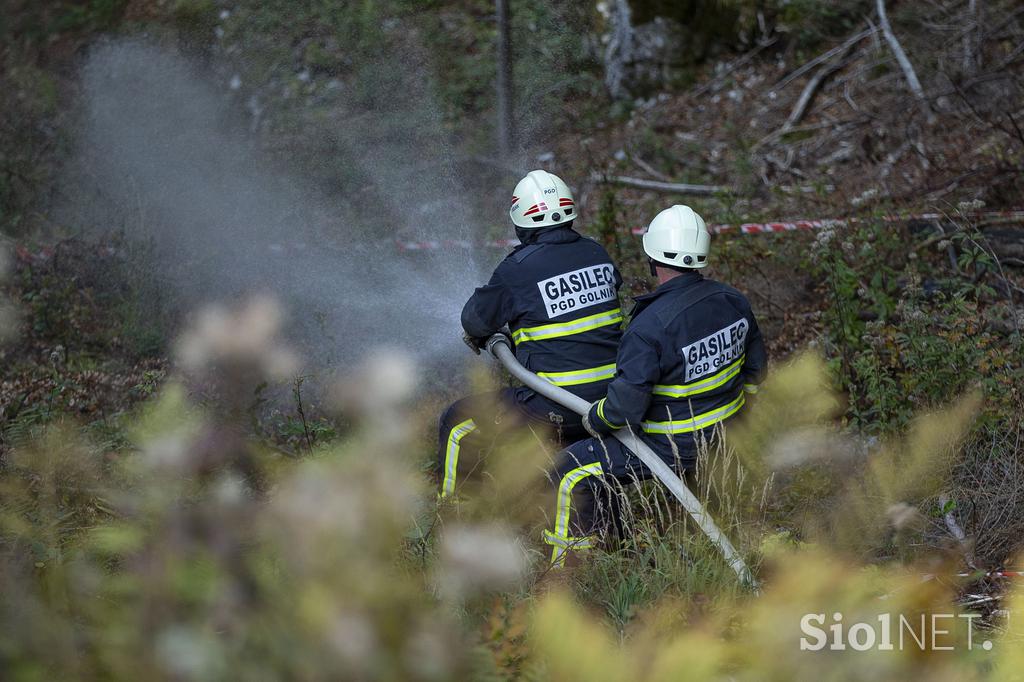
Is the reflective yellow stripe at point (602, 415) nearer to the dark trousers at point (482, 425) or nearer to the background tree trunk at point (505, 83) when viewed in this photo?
the dark trousers at point (482, 425)

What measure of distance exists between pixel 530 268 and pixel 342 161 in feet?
20.1

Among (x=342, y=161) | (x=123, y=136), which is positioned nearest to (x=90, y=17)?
(x=123, y=136)

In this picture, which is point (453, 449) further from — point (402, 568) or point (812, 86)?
point (812, 86)

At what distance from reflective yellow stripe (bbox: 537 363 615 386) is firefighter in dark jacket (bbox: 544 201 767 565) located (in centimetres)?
36

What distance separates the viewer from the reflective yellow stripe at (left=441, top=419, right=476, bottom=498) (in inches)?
181

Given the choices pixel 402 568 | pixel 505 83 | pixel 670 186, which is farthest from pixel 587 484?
pixel 505 83

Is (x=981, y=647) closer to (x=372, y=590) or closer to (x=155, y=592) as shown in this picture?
(x=372, y=590)

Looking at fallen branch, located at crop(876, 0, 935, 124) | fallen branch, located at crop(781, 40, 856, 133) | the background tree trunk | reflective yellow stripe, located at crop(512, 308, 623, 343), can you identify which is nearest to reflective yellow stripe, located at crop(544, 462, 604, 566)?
reflective yellow stripe, located at crop(512, 308, 623, 343)

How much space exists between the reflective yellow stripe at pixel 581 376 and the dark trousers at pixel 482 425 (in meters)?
0.13

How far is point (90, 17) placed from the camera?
1302 centimetres

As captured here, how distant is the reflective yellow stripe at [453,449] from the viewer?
461 cm

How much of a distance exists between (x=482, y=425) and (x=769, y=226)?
3396 millimetres

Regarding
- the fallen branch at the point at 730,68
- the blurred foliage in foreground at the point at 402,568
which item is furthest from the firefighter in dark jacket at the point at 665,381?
the fallen branch at the point at 730,68

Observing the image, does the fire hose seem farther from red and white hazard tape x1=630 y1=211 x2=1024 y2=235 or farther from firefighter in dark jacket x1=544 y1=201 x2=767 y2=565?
red and white hazard tape x1=630 y1=211 x2=1024 y2=235
